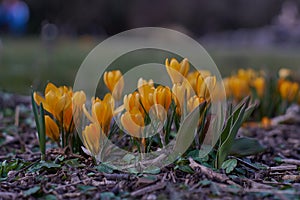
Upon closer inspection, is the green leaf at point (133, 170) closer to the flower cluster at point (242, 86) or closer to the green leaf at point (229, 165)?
the green leaf at point (229, 165)

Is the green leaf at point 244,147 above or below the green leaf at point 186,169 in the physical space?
above

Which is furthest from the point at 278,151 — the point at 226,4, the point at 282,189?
the point at 226,4

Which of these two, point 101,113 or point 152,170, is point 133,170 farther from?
point 101,113

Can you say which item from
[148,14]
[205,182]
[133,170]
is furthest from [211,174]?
[148,14]

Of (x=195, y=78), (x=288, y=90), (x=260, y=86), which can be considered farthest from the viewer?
(x=260, y=86)

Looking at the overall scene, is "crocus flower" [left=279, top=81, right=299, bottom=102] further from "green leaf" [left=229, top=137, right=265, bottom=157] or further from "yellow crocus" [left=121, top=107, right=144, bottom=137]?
"yellow crocus" [left=121, top=107, right=144, bottom=137]

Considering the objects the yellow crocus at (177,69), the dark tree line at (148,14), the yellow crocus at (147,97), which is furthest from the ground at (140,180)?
the dark tree line at (148,14)

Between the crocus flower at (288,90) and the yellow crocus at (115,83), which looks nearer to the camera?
the yellow crocus at (115,83)
